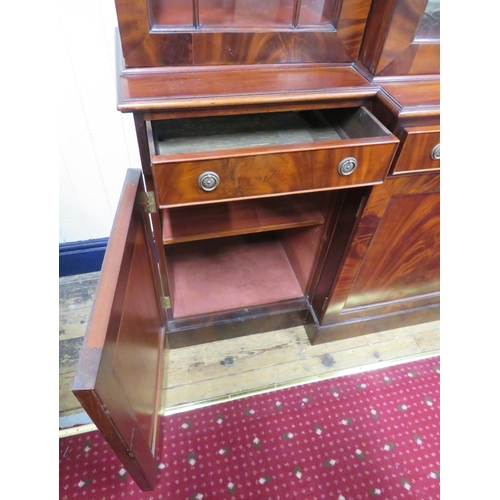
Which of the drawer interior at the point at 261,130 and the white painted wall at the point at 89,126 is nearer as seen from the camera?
the drawer interior at the point at 261,130

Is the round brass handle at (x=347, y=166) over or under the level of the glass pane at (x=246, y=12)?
under

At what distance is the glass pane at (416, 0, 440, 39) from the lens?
0.66 m

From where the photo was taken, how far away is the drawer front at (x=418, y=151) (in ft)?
2.19

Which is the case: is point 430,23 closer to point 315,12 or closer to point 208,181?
point 315,12

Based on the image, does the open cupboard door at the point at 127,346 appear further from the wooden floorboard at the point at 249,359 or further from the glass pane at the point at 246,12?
the glass pane at the point at 246,12

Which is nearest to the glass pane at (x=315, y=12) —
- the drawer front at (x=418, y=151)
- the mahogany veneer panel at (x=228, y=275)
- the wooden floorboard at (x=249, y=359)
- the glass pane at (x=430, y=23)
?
the glass pane at (x=430, y=23)

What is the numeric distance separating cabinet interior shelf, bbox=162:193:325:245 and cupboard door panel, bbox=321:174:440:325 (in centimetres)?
15

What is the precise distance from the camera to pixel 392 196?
0.80m

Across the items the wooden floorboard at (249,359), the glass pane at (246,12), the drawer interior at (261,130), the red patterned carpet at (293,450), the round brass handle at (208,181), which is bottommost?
the wooden floorboard at (249,359)

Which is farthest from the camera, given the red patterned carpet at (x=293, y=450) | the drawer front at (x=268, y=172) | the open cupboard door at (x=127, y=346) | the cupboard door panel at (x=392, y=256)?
the red patterned carpet at (x=293, y=450)

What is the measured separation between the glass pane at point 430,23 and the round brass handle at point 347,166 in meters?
0.29

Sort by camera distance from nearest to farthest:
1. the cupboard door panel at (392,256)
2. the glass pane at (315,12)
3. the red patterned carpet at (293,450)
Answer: the glass pane at (315,12), the cupboard door panel at (392,256), the red patterned carpet at (293,450)
